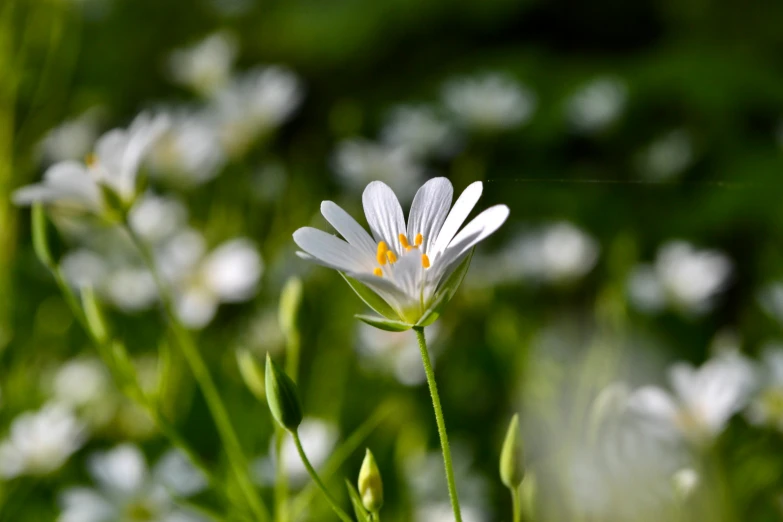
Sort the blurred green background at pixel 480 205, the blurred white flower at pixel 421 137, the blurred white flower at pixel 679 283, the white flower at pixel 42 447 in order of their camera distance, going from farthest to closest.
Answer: the blurred white flower at pixel 421 137 → the blurred white flower at pixel 679 283 → the blurred green background at pixel 480 205 → the white flower at pixel 42 447

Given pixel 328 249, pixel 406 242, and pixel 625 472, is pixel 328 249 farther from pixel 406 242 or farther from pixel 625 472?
pixel 625 472

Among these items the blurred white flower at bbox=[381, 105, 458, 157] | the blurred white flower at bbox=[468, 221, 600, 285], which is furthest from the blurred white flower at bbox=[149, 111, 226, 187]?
the blurred white flower at bbox=[468, 221, 600, 285]

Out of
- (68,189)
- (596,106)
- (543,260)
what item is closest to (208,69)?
(543,260)

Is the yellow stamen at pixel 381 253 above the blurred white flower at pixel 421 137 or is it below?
above

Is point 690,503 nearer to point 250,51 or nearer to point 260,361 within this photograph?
point 260,361

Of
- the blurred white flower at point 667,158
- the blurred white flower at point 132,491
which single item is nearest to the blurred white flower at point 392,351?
the blurred white flower at point 132,491

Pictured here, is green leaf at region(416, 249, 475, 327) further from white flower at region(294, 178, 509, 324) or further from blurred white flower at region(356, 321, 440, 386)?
blurred white flower at region(356, 321, 440, 386)

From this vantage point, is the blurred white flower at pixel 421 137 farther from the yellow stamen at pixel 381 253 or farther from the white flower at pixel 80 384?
the yellow stamen at pixel 381 253
